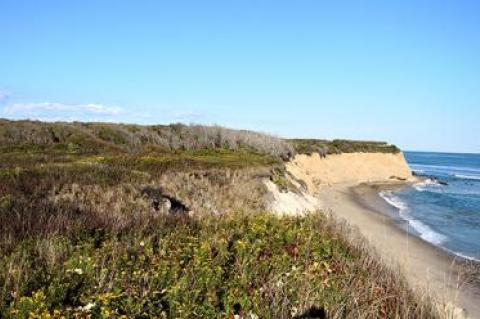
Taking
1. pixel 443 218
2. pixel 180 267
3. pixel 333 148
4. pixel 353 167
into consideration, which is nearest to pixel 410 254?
pixel 180 267

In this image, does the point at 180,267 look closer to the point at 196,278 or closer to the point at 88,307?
the point at 196,278

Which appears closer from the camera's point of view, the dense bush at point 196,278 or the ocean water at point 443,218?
the dense bush at point 196,278

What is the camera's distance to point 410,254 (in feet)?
62.8

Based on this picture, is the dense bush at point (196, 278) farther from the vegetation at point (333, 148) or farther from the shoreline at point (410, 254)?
the vegetation at point (333, 148)

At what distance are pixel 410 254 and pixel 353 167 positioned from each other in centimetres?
4755

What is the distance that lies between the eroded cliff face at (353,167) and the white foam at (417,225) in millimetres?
9558

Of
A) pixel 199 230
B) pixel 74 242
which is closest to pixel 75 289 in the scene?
pixel 74 242

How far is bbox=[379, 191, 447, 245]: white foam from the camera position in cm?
2375

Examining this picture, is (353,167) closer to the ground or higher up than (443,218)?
higher up

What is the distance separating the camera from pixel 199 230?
9.98m

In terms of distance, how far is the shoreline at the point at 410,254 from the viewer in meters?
10.0

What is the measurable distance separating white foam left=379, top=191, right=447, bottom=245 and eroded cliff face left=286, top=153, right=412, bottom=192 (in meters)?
9.56

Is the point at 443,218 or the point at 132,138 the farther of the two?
the point at 132,138

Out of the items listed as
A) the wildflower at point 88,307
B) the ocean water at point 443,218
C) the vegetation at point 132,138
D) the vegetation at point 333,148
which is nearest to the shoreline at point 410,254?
the ocean water at point 443,218
